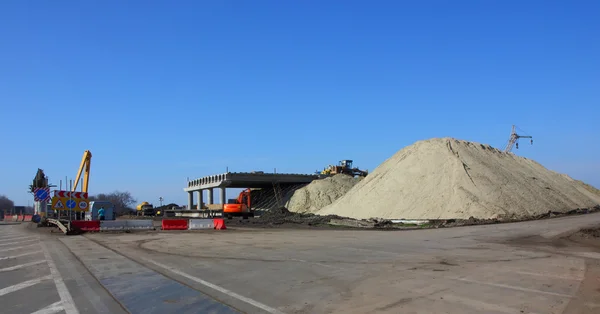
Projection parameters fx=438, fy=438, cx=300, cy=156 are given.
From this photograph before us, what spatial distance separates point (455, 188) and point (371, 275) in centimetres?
2712

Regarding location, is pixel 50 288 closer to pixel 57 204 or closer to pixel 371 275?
pixel 371 275

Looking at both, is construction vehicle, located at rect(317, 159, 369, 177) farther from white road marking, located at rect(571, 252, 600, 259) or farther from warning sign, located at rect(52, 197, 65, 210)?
white road marking, located at rect(571, 252, 600, 259)

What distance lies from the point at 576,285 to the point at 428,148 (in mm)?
36104

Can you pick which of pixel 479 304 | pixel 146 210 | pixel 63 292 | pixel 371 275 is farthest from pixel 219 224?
pixel 146 210

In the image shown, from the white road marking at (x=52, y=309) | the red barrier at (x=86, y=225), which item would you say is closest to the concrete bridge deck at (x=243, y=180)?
the red barrier at (x=86, y=225)

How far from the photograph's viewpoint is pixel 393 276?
952 cm

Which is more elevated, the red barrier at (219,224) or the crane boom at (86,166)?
the crane boom at (86,166)

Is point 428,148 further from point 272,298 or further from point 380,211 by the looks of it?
point 272,298

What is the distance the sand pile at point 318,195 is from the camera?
188ft

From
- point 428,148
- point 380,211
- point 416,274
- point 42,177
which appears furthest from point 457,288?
point 42,177

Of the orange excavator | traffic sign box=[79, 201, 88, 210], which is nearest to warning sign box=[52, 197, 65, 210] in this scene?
traffic sign box=[79, 201, 88, 210]

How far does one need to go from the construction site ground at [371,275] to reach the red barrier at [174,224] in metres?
14.3

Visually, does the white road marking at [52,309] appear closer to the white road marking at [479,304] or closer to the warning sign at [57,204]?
the white road marking at [479,304]

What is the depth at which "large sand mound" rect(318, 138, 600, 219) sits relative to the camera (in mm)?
33000
